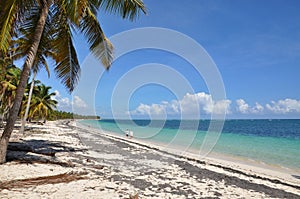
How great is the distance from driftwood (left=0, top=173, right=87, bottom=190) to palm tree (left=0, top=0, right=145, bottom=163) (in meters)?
1.76

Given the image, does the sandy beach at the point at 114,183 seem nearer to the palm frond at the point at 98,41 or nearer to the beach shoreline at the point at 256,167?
the beach shoreline at the point at 256,167

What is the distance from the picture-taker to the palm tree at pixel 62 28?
611 centimetres

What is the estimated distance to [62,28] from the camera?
758 centimetres

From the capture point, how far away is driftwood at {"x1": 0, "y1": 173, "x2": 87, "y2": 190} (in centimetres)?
481

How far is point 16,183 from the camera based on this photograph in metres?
4.93

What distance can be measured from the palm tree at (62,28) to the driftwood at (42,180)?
176cm

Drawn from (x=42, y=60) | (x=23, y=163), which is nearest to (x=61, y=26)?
(x=42, y=60)

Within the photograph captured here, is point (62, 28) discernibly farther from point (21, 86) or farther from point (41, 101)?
point (41, 101)

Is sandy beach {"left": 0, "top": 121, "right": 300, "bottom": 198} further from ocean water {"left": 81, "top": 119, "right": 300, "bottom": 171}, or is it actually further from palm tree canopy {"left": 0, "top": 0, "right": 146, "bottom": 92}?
ocean water {"left": 81, "top": 119, "right": 300, "bottom": 171}

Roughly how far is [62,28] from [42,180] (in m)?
4.68

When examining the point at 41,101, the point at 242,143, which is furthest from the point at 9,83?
the point at 242,143

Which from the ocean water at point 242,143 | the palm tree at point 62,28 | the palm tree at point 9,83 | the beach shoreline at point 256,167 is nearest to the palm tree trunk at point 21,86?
the palm tree at point 62,28

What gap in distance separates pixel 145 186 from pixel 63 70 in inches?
185

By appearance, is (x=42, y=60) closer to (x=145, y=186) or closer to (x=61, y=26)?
(x=61, y=26)
